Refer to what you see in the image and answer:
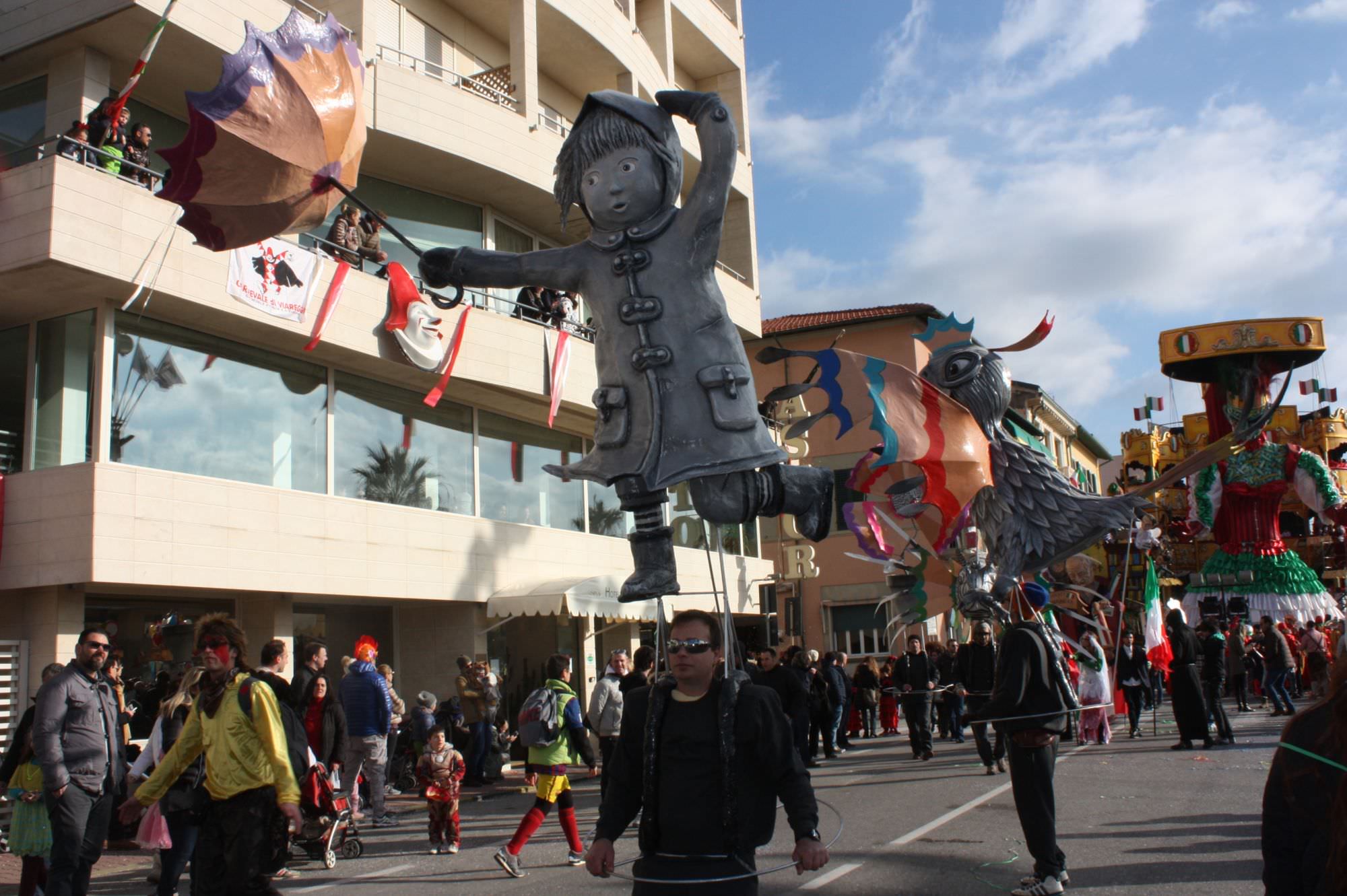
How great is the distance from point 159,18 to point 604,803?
13509 millimetres

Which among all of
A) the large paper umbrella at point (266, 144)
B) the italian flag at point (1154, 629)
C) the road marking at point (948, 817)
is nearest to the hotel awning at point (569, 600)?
the road marking at point (948, 817)

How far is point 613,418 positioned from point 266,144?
1.93m

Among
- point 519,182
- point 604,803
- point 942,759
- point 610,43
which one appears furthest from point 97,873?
point 610,43

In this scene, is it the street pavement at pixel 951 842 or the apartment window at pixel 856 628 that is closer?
the street pavement at pixel 951 842

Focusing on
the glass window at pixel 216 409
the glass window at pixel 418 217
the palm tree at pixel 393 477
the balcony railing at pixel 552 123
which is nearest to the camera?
the glass window at pixel 216 409

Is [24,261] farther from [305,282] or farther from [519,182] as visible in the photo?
[519,182]

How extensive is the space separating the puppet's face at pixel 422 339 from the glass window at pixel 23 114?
5.12 metres

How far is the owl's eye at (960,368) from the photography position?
9.29 metres

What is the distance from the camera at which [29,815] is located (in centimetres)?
698

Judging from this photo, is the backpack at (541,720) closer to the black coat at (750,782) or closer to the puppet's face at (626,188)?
the black coat at (750,782)

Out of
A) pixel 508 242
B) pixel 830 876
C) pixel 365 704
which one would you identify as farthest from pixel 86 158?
pixel 830 876

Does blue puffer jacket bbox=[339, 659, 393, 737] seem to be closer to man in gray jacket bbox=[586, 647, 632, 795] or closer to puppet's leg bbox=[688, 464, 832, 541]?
man in gray jacket bbox=[586, 647, 632, 795]

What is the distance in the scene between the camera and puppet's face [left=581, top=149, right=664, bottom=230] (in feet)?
15.4

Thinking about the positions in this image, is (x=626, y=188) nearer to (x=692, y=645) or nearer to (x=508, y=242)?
(x=692, y=645)
